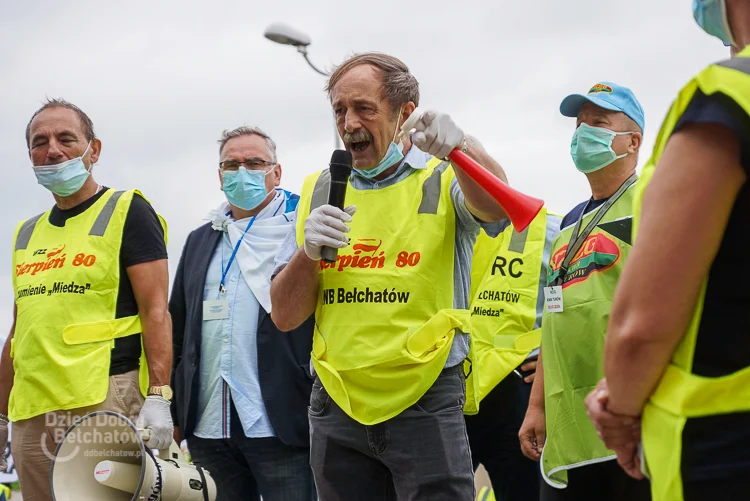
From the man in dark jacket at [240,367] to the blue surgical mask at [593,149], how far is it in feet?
6.23

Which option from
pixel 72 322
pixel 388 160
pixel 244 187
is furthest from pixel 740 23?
pixel 244 187

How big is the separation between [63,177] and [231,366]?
143 centimetres

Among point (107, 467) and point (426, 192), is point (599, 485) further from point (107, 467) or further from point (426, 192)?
point (107, 467)

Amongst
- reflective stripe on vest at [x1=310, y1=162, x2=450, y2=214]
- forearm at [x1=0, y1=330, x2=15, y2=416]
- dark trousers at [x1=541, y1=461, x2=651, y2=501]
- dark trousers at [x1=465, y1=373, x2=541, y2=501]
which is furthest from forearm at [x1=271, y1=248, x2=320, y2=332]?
forearm at [x1=0, y1=330, x2=15, y2=416]

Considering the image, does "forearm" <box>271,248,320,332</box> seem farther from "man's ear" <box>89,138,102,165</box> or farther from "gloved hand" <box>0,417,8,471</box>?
"gloved hand" <box>0,417,8,471</box>

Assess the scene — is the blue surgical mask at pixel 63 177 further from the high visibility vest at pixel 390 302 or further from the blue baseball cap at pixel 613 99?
the blue baseball cap at pixel 613 99

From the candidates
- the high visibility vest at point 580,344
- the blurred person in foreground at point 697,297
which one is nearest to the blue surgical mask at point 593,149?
the high visibility vest at point 580,344

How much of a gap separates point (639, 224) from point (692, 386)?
33 cm


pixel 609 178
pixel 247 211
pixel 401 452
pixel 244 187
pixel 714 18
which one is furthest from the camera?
pixel 247 211

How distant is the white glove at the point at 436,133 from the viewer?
125 inches

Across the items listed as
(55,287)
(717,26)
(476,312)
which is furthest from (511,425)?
(717,26)

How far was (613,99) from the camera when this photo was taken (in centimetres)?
441

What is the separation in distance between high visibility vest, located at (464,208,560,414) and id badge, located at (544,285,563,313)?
4.21ft

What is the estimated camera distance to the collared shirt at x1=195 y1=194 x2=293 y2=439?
5117 mm
